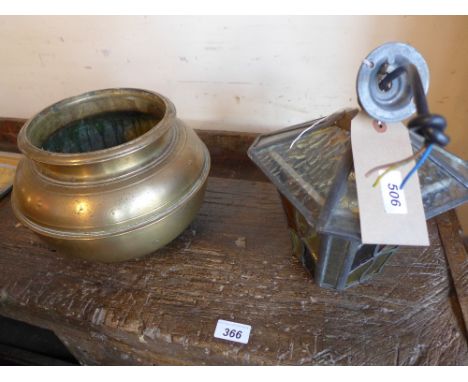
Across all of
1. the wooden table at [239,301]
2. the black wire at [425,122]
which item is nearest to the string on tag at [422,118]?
the black wire at [425,122]

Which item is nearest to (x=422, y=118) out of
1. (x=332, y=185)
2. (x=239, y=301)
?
(x=332, y=185)

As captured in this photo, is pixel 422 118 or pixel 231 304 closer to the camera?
pixel 422 118

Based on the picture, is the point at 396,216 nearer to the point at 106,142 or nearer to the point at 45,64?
the point at 106,142

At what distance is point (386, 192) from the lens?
366 millimetres

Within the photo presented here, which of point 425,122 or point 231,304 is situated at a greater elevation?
point 425,122

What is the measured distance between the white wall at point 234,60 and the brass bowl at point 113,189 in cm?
19

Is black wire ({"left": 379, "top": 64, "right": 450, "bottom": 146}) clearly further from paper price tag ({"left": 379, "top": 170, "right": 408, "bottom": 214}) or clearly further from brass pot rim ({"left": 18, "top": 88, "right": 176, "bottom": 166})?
brass pot rim ({"left": 18, "top": 88, "right": 176, "bottom": 166})

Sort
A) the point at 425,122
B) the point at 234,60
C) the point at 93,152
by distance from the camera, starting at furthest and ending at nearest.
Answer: the point at 234,60 → the point at 93,152 → the point at 425,122

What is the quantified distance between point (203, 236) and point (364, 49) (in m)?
0.42

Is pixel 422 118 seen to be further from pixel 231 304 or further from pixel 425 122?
pixel 231 304

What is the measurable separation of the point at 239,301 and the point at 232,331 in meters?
0.05

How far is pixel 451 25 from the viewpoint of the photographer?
552 mm

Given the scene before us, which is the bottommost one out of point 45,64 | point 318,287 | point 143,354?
point 143,354
